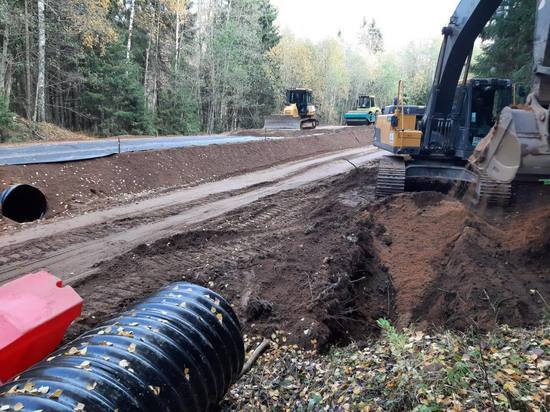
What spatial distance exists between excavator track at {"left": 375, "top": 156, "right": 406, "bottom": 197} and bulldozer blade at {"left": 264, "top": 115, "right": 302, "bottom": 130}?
80.2 ft

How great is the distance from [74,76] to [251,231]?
2043cm

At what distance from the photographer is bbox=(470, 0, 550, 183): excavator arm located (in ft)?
16.7

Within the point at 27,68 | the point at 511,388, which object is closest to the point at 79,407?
the point at 511,388

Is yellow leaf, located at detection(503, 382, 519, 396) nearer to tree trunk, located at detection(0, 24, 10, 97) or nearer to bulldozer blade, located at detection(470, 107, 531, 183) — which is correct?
bulldozer blade, located at detection(470, 107, 531, 183)

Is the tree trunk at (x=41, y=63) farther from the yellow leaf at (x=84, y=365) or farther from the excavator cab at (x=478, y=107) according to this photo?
the yellow leaf at (x=84, y=365)

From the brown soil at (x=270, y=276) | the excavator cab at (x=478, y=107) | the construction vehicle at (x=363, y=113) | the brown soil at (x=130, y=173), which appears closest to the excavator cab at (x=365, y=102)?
the construction vehicle at (x=363, y=113)

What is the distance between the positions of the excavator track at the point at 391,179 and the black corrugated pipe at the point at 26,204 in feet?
25.8

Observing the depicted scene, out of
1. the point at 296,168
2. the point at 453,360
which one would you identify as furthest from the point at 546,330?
the point at 296,168

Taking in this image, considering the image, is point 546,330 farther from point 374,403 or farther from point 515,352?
point 374,403

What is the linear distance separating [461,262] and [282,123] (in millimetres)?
29133

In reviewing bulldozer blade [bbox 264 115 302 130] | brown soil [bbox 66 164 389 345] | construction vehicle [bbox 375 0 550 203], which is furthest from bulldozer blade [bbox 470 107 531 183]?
bulldozer blade [bbox 264 115 302 130]

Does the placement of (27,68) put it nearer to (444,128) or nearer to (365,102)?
(444,128)

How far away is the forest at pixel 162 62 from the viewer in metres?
20.0

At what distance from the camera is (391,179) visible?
10648 mm
